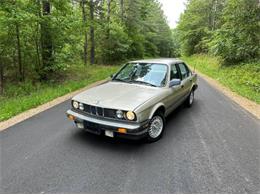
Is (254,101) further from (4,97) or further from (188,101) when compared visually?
(4,97)

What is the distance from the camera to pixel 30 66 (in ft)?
33.7

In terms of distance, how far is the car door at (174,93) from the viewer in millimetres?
4289

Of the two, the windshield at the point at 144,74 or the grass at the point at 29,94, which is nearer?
the windshield at the point at 144,74

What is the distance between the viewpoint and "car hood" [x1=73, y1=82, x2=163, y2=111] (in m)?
3.34

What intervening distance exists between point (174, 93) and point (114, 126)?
1.83 metres

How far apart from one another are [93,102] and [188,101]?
11.3 ft

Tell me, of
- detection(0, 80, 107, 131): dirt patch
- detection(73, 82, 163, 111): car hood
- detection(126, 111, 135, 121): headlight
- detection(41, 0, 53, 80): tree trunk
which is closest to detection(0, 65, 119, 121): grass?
detection(0, 80, 107, 131): dirt patch

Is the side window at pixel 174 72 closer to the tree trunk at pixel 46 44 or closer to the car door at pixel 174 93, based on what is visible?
the car door at pixel 174 93

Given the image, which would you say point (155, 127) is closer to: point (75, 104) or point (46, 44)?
point (75, 104)

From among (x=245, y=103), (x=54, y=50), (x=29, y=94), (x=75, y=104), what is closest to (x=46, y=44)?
(x=54, y=50)

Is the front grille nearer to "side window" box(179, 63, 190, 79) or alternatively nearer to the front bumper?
the front bumper

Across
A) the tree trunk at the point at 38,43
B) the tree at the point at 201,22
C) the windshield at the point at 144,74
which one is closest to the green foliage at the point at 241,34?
the tree at the point at 201,22

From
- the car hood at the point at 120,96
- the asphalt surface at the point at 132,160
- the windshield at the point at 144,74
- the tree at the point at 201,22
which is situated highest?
the tree at the point at 201,22

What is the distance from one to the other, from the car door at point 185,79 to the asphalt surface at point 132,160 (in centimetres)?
91
